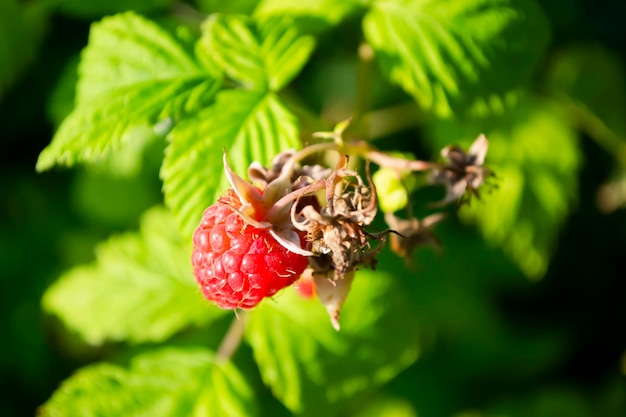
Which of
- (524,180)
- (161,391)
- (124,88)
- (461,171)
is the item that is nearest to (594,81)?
(524,180)

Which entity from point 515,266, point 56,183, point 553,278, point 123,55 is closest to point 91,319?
point 123,55

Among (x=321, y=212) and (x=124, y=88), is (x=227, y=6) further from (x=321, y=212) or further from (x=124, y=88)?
(x=321, y=212)

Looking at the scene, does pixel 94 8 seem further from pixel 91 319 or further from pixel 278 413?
pixel 278 413

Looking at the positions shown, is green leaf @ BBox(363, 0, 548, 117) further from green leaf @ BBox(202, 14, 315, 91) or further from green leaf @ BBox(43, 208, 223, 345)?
green leaf @ BBox(43, 208, 223, 345)

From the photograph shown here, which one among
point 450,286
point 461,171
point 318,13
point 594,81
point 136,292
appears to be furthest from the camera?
point 450,286

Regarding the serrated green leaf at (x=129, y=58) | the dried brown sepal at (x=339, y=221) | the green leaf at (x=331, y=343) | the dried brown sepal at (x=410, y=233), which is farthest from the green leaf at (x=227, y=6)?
the dried brown sepal at (x=339, y=221)

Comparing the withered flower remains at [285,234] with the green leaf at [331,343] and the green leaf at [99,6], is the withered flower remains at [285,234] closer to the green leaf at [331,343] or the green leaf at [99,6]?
the green leaf at [331,343]
